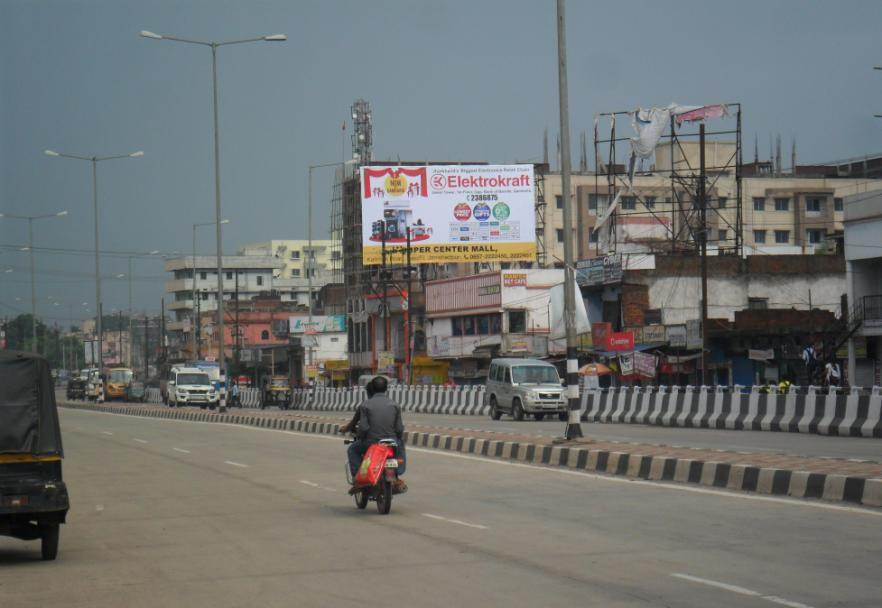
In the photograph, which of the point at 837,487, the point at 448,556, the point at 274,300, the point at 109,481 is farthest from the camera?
the point at 274,300

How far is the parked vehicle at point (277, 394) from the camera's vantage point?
221 ft

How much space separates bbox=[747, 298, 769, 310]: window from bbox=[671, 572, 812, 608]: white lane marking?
189ft

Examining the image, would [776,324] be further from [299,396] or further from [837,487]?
[837,487]

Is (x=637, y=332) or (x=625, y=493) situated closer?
(x=625, y=493)

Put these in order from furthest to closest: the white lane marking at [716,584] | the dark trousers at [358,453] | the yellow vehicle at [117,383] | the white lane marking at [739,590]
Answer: the yellow vehicle at [117,383] → the dark trousers at [358,453] → the white lane marking at [716,584] → the white lane marking at [739,590]

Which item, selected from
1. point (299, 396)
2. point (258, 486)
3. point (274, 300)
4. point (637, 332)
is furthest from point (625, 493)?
point (274, 300)

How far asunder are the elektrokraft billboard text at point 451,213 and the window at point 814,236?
107 feet

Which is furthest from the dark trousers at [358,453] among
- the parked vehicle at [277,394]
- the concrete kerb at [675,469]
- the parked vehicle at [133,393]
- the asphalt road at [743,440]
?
the parked vehicle at [133,393]

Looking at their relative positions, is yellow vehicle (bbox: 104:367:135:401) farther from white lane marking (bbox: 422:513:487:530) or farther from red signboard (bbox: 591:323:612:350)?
white lane marking (bbox: 422:513:487:530)

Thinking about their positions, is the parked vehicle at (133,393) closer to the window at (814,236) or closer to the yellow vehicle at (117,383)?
the yellow vehicle at (117,383)

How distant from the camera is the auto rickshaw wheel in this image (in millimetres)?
10875

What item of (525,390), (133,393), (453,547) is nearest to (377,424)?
(453,547)

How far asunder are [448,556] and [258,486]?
8078mm

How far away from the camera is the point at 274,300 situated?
130m
